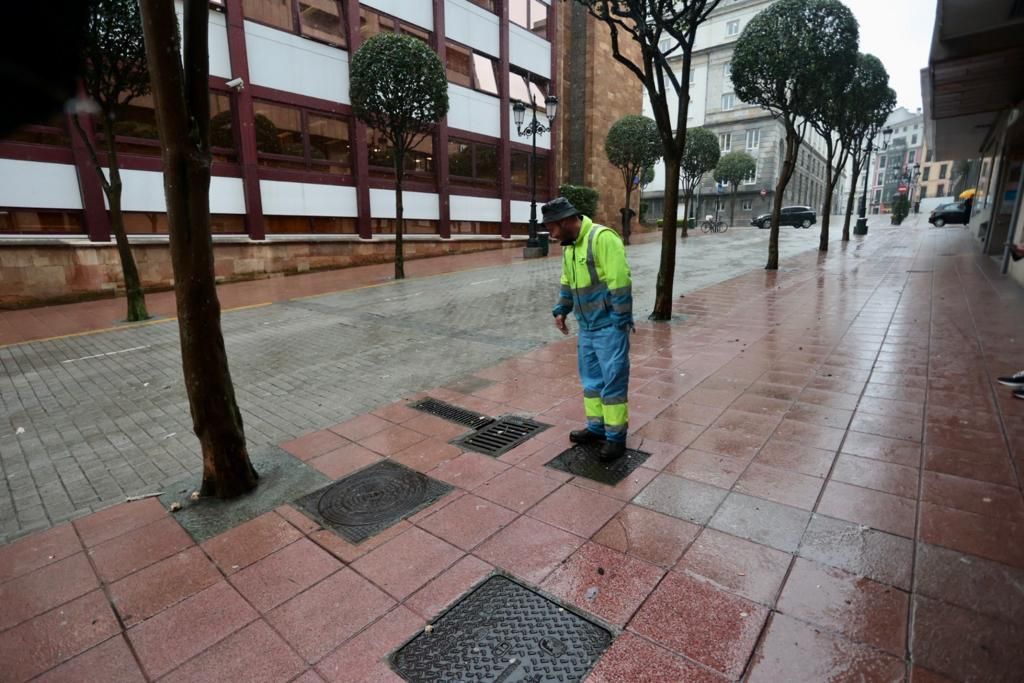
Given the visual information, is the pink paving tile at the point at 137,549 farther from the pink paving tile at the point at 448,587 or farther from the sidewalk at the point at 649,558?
the pink paving tile at the point at 448,587

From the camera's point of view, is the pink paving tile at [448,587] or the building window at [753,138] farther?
the building window at [753,138]

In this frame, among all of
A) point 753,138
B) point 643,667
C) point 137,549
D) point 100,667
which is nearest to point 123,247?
point 137,549

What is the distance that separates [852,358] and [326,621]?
20.0 ft

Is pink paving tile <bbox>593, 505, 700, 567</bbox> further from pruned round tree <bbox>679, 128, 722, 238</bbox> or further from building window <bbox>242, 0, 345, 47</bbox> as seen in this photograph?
pruned round tree <bbox>679, 128, 722, 238</bbox>

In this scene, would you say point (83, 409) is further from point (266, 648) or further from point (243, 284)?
point (243, 284)

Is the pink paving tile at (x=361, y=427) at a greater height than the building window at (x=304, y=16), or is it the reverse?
the building window at (x=304, y=16)

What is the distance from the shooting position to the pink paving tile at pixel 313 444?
4.08 meters

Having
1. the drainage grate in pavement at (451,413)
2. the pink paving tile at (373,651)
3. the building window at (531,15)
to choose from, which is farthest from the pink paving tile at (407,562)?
the building window at (531,15)

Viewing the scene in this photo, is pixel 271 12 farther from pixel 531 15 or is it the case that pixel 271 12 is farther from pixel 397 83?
pixel 531 15

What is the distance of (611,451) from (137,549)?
2.96m

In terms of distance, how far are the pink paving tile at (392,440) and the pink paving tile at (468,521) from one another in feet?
3.37

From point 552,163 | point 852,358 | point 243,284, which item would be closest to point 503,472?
point 852,358

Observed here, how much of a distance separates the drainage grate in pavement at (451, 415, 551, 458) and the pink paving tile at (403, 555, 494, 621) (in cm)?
127

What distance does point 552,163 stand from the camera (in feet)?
86.2
